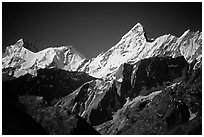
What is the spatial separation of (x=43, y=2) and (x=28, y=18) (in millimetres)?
19632

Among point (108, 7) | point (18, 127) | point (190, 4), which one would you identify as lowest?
point (18, 127)

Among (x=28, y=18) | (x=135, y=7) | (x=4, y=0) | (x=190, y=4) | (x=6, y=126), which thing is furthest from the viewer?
(x=6, y=126)

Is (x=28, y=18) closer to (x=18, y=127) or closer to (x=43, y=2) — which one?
(x=43, y=2)

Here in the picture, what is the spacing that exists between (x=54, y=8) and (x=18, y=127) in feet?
300

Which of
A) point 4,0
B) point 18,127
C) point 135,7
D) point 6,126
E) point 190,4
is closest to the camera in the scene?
point 4,0

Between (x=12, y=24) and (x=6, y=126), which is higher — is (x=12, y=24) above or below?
above

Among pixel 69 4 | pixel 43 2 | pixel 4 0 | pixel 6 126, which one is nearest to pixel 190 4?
pixel 69 4

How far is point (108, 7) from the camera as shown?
12212 centimetres

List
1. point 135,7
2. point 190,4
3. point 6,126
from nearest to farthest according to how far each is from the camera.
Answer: point 190,4, point 135,7, point 6,126

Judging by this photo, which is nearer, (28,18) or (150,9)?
(150,9)

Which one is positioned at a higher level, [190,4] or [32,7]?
[32,7]

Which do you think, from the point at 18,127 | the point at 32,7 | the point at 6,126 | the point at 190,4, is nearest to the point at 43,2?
the point at 32,7

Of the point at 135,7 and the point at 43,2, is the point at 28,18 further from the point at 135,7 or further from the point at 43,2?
the point at 135,7

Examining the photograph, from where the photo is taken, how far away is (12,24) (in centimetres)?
12950
